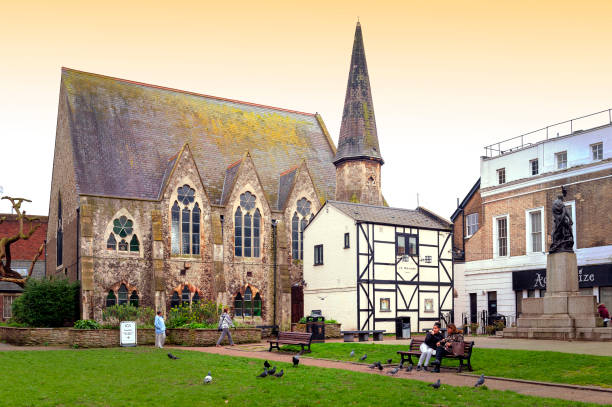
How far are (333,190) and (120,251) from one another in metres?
17.1

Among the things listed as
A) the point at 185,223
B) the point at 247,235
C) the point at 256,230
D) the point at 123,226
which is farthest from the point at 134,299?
the point at 256,230

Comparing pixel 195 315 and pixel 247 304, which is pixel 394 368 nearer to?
pixel 195 315

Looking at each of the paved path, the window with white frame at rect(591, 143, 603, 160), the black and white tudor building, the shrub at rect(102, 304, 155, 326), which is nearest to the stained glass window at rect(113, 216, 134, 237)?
the shrub at rect(102, 304, 155, 326)

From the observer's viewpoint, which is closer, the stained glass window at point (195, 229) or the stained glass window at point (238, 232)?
the stained glass window at point (195, 229)

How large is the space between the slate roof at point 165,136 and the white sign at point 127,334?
12.6 metres

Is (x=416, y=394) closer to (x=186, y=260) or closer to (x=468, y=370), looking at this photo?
(x=468, y=370)

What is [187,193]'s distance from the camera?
4112 cm

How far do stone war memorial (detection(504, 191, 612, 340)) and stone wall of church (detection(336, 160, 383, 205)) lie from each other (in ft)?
66.1

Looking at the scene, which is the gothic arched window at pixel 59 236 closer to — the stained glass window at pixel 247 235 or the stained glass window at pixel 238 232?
the stained glass window at pixel 238 232

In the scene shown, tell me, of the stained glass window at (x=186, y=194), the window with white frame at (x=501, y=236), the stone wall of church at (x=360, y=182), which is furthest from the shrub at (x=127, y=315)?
the window with white frame at (x=501, y=236)

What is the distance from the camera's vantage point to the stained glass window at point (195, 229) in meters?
40.8

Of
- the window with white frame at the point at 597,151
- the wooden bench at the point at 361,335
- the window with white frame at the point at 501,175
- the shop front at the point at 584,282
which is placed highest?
the window with white frame at the point at 597,151

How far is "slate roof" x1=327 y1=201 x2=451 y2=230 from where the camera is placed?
3816cm

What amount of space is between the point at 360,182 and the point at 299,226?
5.38 meters
